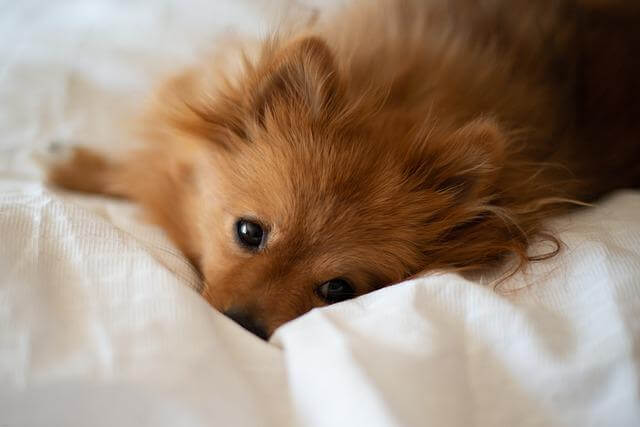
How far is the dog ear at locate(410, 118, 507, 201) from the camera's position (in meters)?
1.83

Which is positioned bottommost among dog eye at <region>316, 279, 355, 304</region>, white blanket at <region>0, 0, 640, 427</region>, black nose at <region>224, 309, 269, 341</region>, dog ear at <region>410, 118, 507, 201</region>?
black nose at <region>224, 309, 269, 341</region>

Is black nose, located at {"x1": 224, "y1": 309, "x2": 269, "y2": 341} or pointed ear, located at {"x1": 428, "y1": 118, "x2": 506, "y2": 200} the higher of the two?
pointed ear, located at {"x1": 428, "y1": 118, "x2": 506, "y2": 200}

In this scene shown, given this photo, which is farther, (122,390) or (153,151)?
(153,151)

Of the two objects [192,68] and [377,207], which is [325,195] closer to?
[377,207]

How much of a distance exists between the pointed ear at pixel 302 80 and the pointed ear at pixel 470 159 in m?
0.40

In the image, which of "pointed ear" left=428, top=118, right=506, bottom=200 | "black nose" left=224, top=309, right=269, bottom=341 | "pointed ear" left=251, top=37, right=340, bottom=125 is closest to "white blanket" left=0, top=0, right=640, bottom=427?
"black nose" left=224, top=309, right=269, bottom=341

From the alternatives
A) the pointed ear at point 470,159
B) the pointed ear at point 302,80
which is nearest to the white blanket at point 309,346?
the pointed ear at point 470,159

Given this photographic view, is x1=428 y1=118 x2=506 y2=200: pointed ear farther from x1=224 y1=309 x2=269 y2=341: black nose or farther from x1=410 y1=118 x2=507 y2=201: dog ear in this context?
x1=224 y1=309 x2=269 y2=341: black nose

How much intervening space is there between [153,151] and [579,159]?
1.72 meters

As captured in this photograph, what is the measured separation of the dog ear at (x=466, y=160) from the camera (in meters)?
1.83

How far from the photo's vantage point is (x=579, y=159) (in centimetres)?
229

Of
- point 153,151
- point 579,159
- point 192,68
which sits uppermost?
point 579,159

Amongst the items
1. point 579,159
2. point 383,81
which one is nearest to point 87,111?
point 383,81

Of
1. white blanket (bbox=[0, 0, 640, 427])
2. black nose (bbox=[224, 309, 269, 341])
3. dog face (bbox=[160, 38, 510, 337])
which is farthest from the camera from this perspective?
dog face (bbox=[160, 38, 510, 337])
